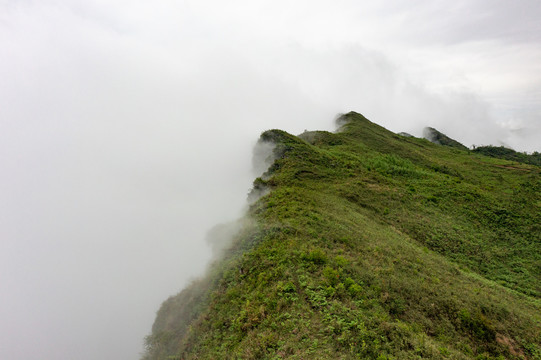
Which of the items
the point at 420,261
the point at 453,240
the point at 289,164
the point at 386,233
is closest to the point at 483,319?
the point at 420,261

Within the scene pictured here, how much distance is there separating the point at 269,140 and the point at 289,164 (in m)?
12.1

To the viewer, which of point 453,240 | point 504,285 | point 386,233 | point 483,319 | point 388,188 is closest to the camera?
point 483,319

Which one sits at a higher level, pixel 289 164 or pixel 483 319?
pixel 289 164

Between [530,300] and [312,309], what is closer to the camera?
[312,309]

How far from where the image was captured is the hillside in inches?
460

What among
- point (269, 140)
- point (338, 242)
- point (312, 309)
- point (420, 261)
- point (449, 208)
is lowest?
point (312, 309)

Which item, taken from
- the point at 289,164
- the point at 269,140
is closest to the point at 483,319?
the point at 289,164

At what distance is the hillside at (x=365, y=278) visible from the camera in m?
11.7

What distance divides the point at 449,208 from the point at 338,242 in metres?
21.6

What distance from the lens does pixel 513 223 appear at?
29.9 m

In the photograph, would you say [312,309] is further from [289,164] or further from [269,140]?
[269,140]

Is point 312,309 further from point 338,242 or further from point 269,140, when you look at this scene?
point 269,140

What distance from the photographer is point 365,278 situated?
14891 mm

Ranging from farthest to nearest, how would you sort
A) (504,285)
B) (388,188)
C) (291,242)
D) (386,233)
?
1. (388,188)
2. (386,233)
3. (504,285)
4. (291,242)
